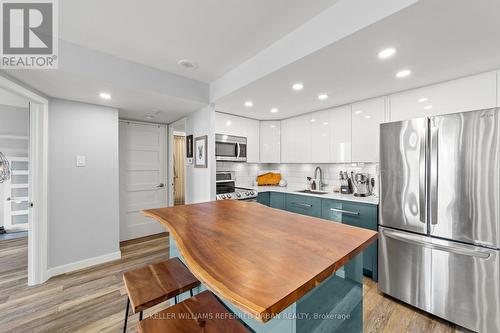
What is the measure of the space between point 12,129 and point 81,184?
9.32 ft

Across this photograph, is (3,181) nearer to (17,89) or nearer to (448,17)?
(17,89)

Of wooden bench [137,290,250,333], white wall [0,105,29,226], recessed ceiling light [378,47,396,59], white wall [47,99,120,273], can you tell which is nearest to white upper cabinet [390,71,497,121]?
recessed ceiling light [378,47,396,59]

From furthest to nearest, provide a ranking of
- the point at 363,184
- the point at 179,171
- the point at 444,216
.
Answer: the point at 179,171, the point at 363,184, the point at 444,216

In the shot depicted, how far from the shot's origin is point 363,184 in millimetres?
2910

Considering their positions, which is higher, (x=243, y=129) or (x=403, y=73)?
(x=403, y=73)

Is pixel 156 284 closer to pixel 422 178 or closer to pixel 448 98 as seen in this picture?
pixel 422 178

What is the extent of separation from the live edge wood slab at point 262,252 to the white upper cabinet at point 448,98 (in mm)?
1957

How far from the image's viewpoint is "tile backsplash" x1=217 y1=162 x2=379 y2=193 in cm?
338

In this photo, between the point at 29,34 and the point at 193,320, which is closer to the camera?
the point at 193,320

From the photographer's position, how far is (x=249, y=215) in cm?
→ 147

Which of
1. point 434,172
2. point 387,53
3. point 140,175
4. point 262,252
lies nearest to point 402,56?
point 387,53

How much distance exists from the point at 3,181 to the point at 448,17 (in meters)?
6.68

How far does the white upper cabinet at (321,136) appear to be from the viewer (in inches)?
125

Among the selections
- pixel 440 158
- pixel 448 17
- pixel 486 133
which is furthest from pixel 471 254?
pixel 448 17
